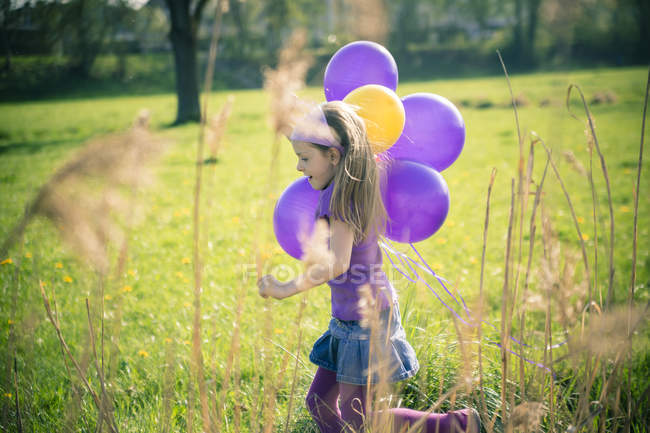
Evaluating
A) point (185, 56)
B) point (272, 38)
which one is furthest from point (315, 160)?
point (272, 38)

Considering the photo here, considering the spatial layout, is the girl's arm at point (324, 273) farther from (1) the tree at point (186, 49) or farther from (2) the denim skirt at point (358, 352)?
(1) the tree at point (186, 49)

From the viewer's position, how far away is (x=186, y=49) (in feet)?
39.1

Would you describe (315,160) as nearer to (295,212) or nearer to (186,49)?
(295,212)

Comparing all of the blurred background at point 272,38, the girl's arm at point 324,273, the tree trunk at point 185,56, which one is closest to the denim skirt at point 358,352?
the girl's arm at point 324,273

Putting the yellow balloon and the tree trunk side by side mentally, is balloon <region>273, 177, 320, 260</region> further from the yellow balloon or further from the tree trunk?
the tree trunk

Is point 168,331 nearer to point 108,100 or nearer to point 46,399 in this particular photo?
point 46,399

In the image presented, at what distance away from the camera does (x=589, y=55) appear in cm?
2541

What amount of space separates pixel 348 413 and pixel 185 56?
39.3ft

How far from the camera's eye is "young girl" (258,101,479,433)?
1.46 meters

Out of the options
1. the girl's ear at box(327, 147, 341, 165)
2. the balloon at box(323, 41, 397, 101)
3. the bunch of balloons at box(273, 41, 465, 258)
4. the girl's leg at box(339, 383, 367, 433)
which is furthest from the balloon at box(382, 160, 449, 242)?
the girl's leg at box(339, 383, 367, 433)

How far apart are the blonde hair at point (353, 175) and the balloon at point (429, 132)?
0.35 metres

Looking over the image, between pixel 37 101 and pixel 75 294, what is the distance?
20302 millimetres

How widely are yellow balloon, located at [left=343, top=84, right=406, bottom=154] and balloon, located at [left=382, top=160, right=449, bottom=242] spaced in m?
0.12

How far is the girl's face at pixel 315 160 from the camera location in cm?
149
